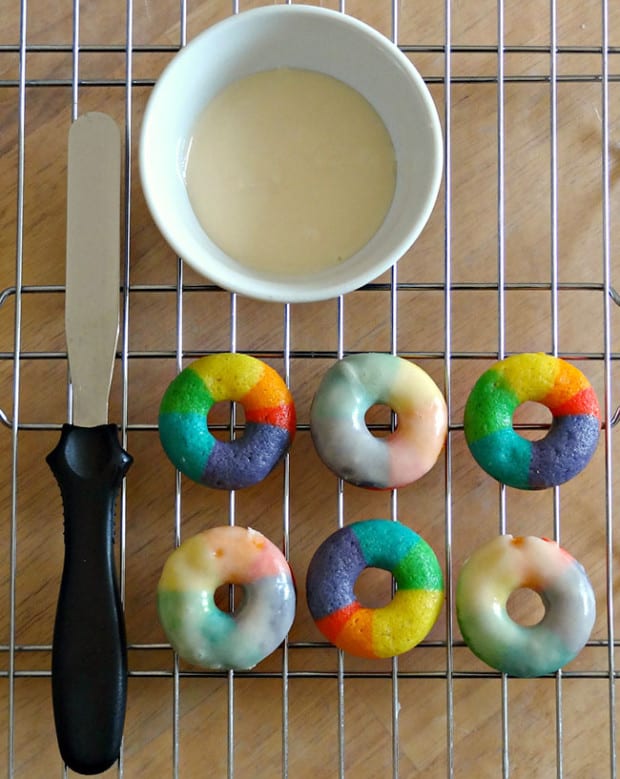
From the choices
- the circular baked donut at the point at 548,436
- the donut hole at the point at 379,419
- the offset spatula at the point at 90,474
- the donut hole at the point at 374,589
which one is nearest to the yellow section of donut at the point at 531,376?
the circular baked donut at the point at 548,436

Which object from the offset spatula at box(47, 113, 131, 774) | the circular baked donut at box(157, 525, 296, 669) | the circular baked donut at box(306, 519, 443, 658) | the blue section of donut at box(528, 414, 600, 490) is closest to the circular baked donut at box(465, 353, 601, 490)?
the blue section of donut at box(528, 414, 600, 490)

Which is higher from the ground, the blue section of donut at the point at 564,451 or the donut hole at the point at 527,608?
the blue section of donut at the point at 564,451

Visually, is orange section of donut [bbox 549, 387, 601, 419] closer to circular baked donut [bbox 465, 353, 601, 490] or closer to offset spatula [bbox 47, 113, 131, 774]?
circular baked donut [bbox 465, 353, 601, 490]

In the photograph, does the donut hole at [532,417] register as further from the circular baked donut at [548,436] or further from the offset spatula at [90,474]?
the offset spatula at [90,474]

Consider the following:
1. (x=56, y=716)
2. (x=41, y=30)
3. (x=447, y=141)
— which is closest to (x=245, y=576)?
(x=56, y=716)

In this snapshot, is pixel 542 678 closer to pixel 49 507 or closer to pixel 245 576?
pixel 245 576

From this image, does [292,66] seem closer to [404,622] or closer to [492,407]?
[492,407]
